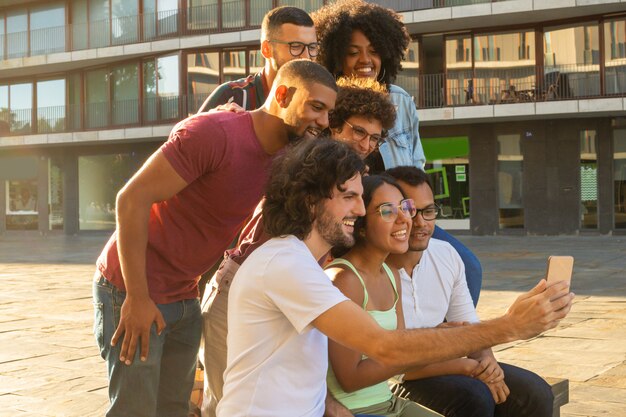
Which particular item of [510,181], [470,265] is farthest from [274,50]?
[510,181]

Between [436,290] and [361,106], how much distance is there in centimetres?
84

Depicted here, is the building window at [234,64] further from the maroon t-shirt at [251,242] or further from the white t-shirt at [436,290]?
the maroon t-shirt at [251,242]

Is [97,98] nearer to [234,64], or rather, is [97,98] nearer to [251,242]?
[234,64]

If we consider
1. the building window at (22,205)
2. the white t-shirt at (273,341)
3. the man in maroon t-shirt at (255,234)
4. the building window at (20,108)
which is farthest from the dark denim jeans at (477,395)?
the building window at (20,108)

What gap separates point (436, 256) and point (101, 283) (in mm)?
1449

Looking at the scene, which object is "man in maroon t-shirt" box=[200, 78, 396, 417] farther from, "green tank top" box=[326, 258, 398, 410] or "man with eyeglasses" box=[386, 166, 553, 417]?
"man with eyeglasses" box=[386, 166, 553, 417]

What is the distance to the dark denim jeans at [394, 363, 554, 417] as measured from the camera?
3479mm

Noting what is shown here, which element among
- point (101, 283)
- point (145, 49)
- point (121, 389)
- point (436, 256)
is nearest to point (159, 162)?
point (101, 283)

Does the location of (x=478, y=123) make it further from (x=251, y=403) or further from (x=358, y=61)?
(x=251, y=403)

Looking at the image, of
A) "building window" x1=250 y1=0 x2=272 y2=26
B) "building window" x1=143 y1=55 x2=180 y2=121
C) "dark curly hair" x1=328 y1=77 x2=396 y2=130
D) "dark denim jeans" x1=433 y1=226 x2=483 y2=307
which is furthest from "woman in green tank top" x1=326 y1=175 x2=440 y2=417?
"building window" x1=143 y1=55 x2=180 y2=121

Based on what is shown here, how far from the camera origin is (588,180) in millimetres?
25094

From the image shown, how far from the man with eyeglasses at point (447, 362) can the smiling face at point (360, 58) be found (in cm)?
74

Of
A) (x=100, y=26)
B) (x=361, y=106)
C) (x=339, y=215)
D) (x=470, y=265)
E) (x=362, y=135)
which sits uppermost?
(x=100, y=26)

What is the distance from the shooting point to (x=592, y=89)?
81.8 feet
